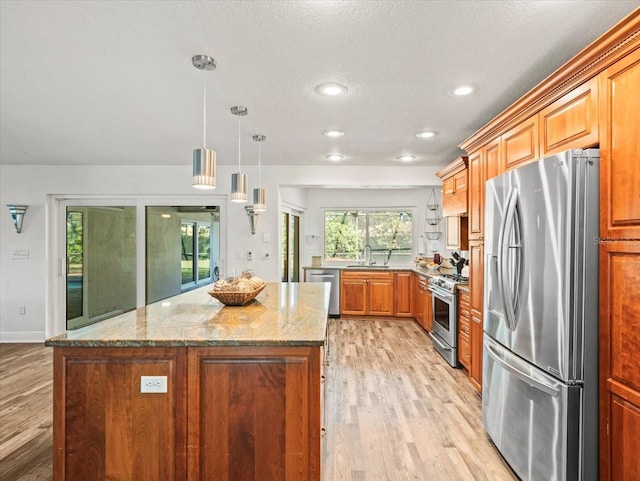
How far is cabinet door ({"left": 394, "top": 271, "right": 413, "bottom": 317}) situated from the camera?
6.36m

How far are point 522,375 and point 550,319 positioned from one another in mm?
397

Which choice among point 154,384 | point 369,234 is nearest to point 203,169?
point 154,384

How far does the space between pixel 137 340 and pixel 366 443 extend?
1.63 m

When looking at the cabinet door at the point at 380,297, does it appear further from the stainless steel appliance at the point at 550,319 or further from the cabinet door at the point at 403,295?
the stainless steel appliance at the point at 550,319

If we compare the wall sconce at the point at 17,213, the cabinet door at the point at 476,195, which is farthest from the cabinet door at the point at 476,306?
the wall sconce at the point at 17,213

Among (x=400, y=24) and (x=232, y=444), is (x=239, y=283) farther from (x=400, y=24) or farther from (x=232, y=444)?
(x=400, y=24)

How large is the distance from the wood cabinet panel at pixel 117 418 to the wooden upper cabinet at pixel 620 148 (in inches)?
76.9

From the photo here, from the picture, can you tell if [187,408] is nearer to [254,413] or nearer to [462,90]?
[254,413]

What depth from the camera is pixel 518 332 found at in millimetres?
2156

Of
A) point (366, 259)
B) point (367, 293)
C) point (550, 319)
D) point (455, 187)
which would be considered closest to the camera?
point (550, 319)

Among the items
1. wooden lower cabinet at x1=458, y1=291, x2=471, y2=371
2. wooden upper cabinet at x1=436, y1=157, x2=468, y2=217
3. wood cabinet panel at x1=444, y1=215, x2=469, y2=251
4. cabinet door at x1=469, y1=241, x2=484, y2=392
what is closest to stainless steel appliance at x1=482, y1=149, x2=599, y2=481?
cabinet door at x1=469, y1=241, x2=484, y2=392

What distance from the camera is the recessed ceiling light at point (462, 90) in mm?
2555

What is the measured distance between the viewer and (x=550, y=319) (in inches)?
73.2

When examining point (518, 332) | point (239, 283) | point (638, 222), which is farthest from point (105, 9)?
point (518, 332)
